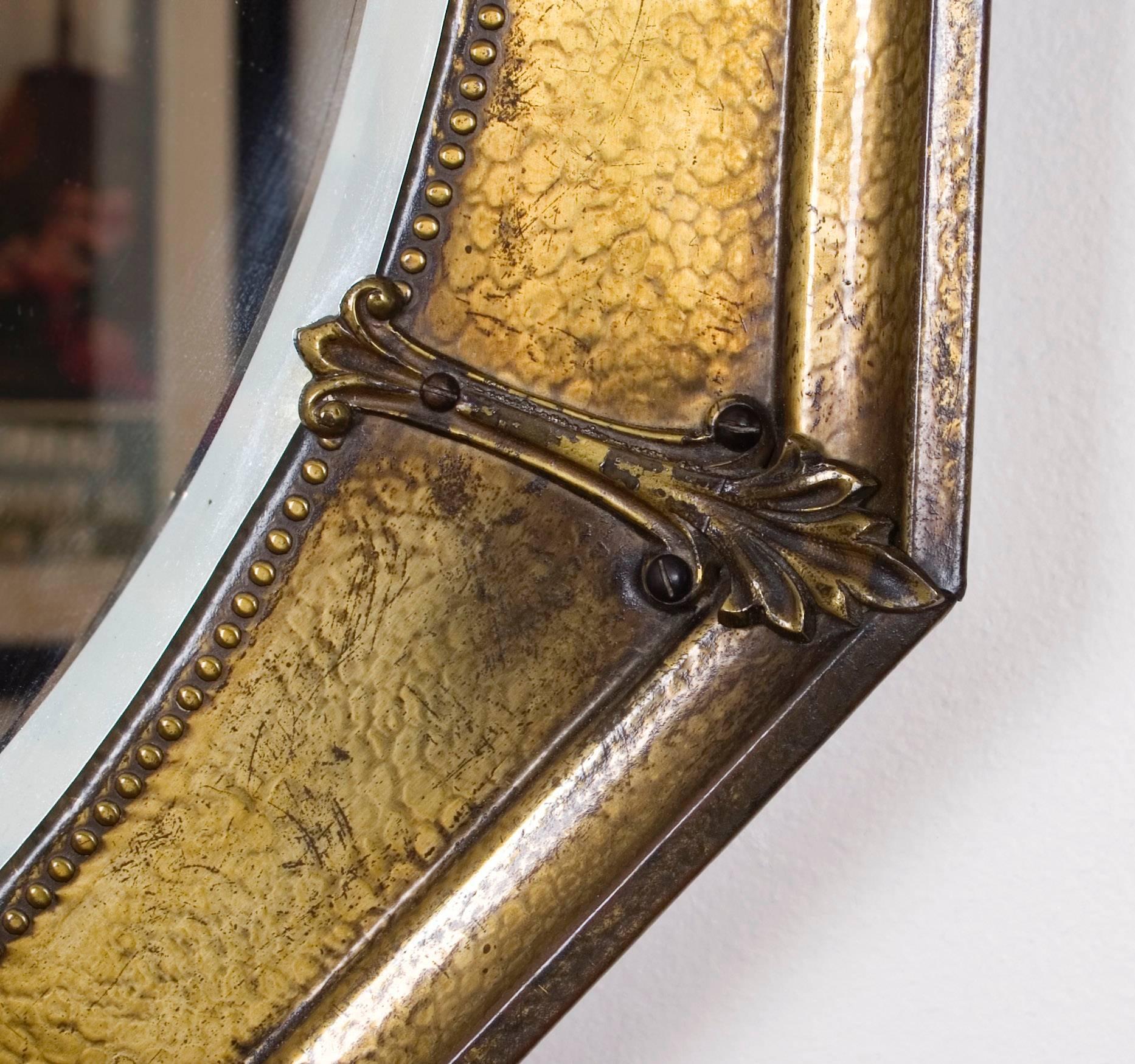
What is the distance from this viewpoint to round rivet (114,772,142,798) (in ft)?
1.28

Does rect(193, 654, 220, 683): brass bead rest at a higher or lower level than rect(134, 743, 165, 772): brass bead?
higher

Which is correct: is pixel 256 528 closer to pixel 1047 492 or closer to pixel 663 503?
pixel 663 503

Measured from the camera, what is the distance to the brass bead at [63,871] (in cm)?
39

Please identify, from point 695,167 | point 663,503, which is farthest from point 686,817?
point 695,167

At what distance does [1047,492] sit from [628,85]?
0.20 metres

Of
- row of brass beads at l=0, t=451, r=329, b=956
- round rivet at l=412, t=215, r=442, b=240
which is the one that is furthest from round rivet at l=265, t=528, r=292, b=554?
round rivet at l=412, t=215, r=442, b=240

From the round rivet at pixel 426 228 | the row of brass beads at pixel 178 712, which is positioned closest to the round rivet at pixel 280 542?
the row of brass beads at pixel 178 712

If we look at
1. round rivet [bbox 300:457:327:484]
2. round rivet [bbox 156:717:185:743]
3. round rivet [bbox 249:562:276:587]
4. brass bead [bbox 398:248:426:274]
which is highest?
brass bead [bbox 398:248:426:274]

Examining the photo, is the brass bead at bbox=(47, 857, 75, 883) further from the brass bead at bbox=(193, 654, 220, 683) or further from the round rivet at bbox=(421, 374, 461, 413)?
the round rivet at bbox=(421, 374, 461, 413)

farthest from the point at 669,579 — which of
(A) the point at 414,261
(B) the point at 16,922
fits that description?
(B) the point at 16,922

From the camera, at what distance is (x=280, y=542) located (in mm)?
390

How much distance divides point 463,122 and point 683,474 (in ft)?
0.45

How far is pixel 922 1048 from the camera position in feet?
1.39

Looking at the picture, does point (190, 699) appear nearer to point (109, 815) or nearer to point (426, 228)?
point (109, 815)
